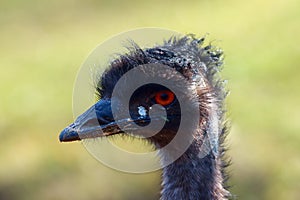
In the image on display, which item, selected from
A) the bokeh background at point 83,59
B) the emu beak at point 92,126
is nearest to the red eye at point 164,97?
the emu beak at point 92,126

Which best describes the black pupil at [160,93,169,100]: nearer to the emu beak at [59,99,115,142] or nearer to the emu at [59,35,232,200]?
the emu at [59,35,232,200]

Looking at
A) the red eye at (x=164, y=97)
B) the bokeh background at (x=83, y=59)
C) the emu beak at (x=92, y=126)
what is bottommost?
the emu beak at (x=92, y=126)

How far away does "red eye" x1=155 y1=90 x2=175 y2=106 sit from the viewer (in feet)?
16.2

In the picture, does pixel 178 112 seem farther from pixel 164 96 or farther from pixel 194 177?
pixel 194 177

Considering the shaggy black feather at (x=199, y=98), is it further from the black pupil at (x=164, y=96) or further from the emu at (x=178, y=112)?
the black pupil at (x=164, y=96)

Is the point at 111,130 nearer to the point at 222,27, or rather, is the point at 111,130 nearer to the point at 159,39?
the point at 159,39

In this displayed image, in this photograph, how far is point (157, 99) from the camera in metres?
4.94

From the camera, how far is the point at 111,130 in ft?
16.1

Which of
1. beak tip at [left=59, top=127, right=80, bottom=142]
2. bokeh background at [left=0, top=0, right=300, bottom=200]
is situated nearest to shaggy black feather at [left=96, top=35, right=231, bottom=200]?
beak tip at [left=59, top=127, right=80, bottom=142]

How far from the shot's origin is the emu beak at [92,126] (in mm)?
4844

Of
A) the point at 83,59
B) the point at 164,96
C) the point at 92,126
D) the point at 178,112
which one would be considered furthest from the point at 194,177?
the point at 83,59

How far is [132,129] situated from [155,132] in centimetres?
12

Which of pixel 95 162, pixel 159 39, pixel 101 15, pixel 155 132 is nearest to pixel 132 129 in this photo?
pixel 155 132

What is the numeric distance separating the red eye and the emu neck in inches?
9.7
